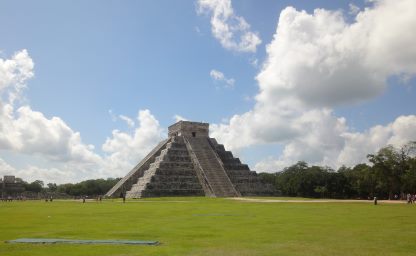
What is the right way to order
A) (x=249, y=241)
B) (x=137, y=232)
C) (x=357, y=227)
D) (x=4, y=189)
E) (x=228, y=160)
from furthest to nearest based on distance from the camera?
(x=4, y=189), (x=228, y=160), (x=357, y=227), (x=137, y=232), (x=249, y=241)

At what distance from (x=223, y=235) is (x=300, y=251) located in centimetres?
345

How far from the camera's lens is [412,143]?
57.5m

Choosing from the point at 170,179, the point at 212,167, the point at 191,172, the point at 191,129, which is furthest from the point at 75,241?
the point at 191,129

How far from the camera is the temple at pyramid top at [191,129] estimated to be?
64000 mm

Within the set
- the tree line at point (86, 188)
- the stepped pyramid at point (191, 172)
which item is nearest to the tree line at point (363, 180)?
the stepped pyramid at point (191, 172)

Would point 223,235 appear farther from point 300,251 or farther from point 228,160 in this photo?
point 228,160

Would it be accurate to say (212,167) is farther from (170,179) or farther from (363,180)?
(363,180)

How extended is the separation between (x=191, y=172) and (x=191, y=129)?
10.4 meters

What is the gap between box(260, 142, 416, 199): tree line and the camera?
188ft

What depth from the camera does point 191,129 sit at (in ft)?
212

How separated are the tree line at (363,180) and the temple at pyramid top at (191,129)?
14.6 meters

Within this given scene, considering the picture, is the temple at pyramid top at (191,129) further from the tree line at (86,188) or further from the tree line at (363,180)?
the tree line at (86,188)


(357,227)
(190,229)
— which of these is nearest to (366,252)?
(357,227)

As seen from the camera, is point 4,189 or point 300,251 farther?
point 4,189
